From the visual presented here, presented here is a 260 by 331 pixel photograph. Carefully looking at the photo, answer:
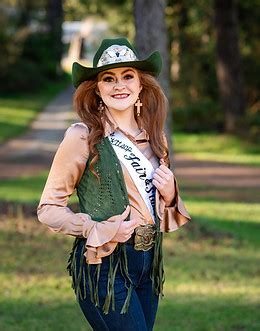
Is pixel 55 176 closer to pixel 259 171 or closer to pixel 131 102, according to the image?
pixel 131 102

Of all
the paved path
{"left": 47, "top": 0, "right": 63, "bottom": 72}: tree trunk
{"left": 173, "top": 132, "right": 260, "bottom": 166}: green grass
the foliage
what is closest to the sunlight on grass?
the paved path

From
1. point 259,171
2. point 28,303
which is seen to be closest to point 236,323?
point 28,303

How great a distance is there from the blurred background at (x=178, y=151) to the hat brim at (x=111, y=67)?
3501 mm

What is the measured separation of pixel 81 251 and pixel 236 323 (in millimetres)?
3727

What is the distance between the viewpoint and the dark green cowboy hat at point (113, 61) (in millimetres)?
4609

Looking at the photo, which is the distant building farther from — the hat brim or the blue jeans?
the blue jeans

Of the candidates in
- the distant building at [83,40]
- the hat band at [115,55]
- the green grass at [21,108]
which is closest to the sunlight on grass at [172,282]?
the hat band at [115,55]

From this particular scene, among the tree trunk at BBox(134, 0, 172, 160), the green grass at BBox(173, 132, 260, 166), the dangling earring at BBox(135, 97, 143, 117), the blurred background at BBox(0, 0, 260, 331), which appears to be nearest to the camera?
the dangling earring at BBox(135, 97, 143, 117)

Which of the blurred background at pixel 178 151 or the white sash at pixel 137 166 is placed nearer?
the white sash at pixel 137 166

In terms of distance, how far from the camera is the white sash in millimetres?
4590

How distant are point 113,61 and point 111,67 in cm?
3

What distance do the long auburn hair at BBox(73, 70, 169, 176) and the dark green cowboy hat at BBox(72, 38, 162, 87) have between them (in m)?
0.06

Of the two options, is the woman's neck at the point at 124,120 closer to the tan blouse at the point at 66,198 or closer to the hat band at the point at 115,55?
the tan blouse at the point at 66,198

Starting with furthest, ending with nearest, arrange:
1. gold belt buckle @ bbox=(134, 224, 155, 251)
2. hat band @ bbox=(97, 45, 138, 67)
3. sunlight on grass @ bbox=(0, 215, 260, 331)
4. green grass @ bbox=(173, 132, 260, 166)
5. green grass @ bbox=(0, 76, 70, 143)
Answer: green grass @ bbox=(0, 76, 70, 143) → green grass @ bbox=(173, 132, 260, 166) → sunlight on grass @ bbox=(0, 215, 260, 331) → hat band @ bbox=(97, 45, 138, 67) → gold belt buckle @ bbox=(134, 224, 155, 251)
